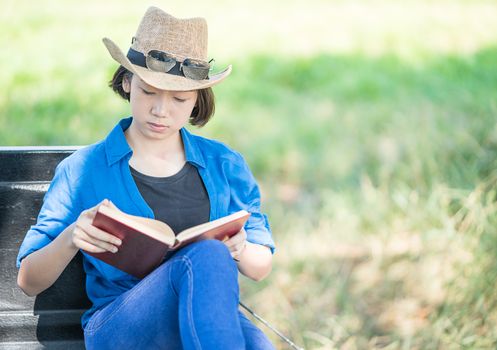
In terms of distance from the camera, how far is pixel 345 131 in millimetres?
5914

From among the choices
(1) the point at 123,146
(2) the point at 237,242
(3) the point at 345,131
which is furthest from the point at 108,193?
(3) the point at 345,131

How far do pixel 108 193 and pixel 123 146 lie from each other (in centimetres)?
14

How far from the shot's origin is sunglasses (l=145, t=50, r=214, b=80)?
2312 millimetres

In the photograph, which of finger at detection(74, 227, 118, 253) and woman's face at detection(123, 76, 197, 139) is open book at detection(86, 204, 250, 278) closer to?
finger at detection(74, 227, 118, 253)

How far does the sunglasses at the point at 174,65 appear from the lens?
2.31 meters

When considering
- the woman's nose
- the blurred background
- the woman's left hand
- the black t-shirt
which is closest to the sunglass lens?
the woman's nose

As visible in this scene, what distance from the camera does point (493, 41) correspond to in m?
7.99

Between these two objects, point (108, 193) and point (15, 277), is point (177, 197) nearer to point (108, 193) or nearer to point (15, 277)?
point (108, 193)

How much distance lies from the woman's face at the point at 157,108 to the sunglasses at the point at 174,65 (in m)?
0.05

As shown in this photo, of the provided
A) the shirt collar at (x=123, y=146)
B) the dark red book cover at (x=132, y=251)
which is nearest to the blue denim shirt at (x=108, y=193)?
the shirt collar at (x=123, y=146)

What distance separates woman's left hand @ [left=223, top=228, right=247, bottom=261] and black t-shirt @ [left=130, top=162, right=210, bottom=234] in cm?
15

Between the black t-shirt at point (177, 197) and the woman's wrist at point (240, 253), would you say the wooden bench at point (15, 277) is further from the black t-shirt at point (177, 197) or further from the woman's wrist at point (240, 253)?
the woman's wrist at point (240, 253)

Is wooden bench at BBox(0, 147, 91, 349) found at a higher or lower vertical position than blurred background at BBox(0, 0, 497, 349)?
higher

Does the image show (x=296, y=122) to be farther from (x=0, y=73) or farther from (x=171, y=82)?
(x=171, y=82)
